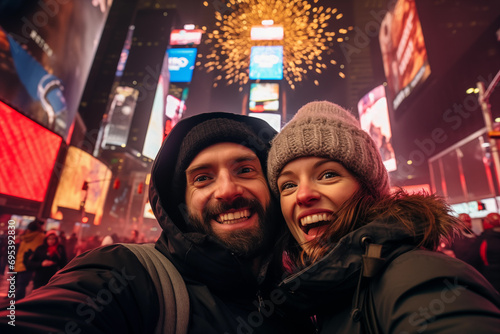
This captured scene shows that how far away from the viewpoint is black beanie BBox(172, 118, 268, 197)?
2.49 metres

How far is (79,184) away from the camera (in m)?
22.7

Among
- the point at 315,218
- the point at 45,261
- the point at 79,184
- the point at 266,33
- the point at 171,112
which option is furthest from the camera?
the point at 171,112

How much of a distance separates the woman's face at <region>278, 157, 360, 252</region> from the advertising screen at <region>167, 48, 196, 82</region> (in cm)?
3202

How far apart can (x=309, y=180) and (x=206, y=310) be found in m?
1.13

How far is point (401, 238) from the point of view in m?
1.22

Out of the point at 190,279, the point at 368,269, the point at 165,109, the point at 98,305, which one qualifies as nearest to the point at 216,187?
the point at 190,279

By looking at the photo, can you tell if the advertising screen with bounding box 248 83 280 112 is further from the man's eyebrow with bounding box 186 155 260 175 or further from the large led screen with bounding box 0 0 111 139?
the man's eyebrow with bounding box 186 155 260 175

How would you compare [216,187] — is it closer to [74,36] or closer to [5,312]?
[5,312]

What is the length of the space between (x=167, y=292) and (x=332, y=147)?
1470 mm

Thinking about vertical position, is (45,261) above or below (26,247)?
below

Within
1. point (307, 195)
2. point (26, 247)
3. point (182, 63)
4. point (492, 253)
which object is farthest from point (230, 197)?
point (182, 63)

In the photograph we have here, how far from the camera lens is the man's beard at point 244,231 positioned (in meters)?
2.08

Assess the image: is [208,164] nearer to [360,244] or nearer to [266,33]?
[360,244]

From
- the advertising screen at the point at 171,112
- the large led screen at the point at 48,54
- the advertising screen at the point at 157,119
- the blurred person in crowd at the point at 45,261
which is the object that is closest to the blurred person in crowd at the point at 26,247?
the blurred person in crowd at the point at 45,261
